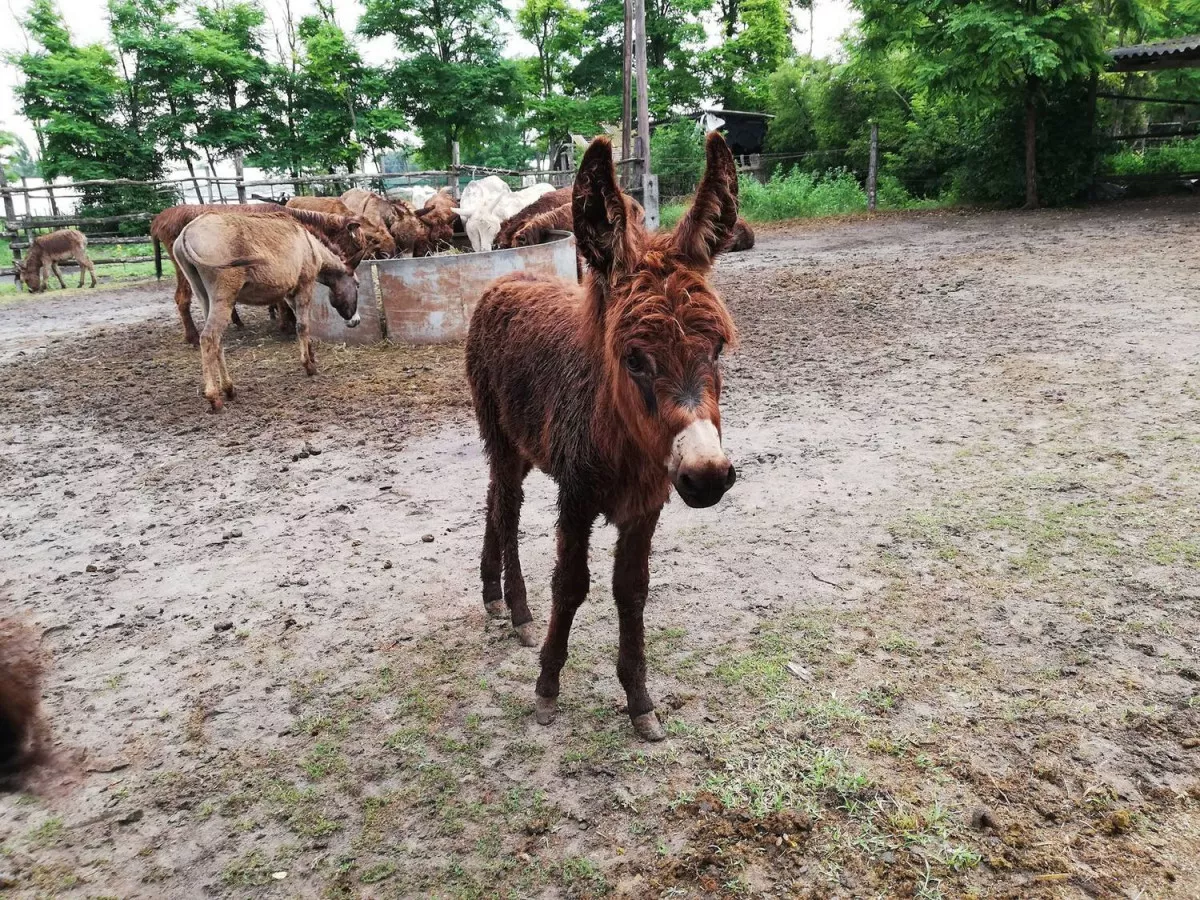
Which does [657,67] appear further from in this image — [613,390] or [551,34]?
[613,390]

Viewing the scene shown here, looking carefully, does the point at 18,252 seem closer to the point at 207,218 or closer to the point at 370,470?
the point at 207,218

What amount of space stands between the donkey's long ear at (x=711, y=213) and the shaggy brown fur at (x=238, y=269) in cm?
662

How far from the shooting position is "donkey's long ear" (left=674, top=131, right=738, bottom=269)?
7.57 ft

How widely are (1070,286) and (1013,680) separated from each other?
8485 mm

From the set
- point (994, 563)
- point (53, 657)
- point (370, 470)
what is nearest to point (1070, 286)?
point (994, 563)

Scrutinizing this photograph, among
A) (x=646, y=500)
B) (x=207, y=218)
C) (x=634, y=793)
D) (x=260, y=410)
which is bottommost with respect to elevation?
(x=634, y=793)

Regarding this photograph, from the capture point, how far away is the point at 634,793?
2.53 metres

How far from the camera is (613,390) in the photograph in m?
2.38

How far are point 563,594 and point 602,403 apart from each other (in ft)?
2.74

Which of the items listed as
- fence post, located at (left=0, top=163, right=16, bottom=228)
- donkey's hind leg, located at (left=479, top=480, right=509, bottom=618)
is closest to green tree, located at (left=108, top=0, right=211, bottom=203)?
fence post, located at (left=0, top=163, right=16, bottom=228)

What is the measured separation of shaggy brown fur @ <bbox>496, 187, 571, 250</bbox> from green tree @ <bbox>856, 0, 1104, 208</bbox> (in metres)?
10.2

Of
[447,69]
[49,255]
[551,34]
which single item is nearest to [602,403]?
[49,255]

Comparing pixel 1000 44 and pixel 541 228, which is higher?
pixel 1000 44

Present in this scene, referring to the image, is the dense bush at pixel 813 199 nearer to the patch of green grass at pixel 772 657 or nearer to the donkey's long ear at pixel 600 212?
the patch of green grass at pixel 772 657
